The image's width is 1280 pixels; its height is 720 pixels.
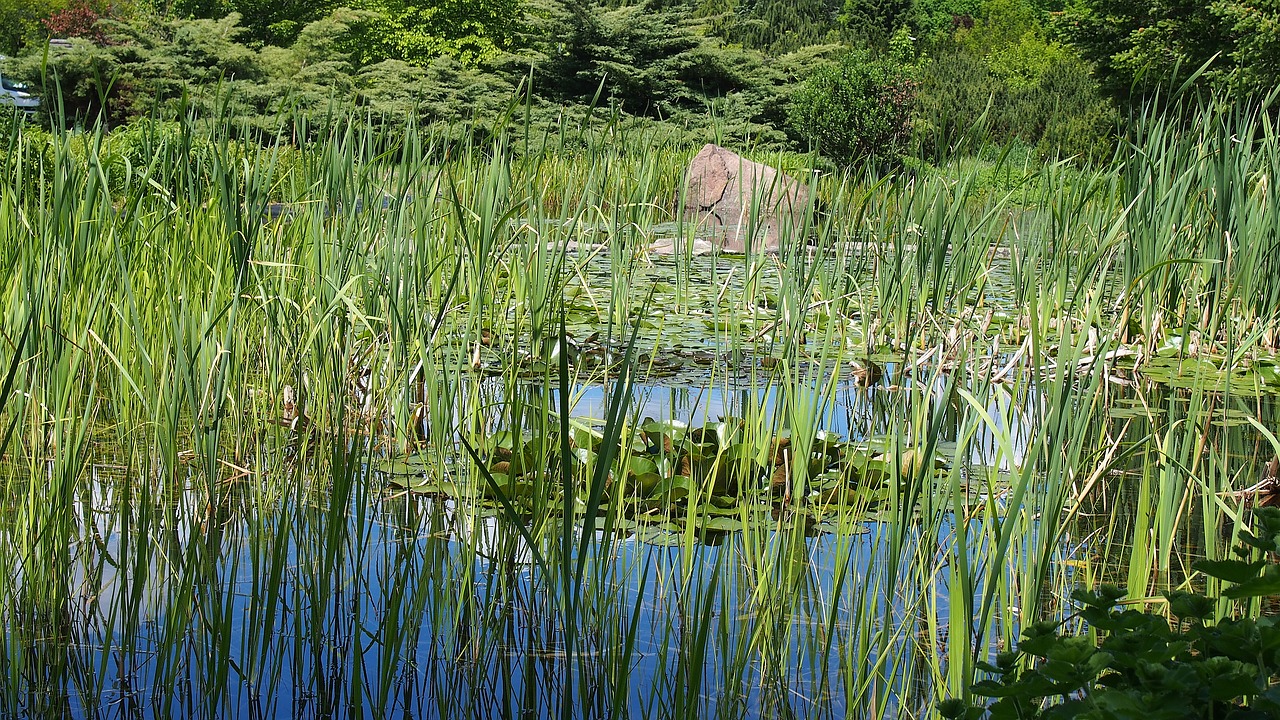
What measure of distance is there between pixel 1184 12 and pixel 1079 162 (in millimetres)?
2332

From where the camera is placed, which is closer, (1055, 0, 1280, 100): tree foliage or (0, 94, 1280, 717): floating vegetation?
(0, 94, 1280, 717): floating vegetation

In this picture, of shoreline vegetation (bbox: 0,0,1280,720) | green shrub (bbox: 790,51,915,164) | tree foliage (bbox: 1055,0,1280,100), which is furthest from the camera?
green shrub (bbox: 790,51,915,164)

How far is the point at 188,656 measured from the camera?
1570mm

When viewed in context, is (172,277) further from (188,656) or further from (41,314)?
(188,656)

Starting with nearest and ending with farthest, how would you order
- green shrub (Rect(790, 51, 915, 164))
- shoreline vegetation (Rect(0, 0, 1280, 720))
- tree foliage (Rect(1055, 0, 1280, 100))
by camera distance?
shoreline vegetation (Rect(0, 0, 1280, 720)) < tree foliage (Rect(1055, 0, 1280, 100)) < green shrub (Rect(790, 51, 915, 164))

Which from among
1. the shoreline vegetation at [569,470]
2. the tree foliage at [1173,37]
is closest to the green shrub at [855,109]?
the tree foliage at [1173,37]

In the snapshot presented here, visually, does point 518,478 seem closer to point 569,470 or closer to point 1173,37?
point 569,470

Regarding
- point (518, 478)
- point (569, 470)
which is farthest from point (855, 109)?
point (569, 470)

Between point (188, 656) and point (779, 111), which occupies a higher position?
point (779, 111)

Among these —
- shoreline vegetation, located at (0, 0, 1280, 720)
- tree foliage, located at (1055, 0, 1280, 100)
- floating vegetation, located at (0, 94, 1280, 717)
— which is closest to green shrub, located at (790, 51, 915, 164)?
tree foliage, located at (1055, 0, 1280, 100)

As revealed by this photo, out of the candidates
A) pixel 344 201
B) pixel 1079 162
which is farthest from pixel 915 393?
pixel 1079 162

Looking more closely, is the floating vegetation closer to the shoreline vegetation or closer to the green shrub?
the shoreline vegetation

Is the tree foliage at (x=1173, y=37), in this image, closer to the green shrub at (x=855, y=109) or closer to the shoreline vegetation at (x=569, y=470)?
the green shrub at (x=855, y=109)

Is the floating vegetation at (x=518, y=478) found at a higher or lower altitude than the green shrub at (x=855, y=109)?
lower
